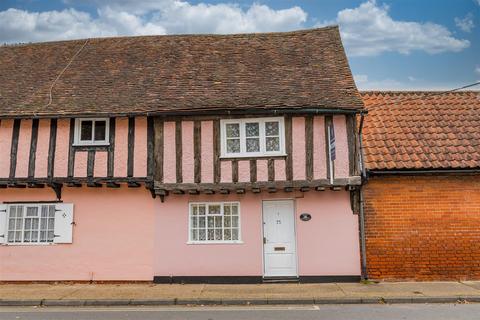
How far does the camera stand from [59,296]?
378 inches

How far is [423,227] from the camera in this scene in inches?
440

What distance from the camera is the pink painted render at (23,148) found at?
37.9ft

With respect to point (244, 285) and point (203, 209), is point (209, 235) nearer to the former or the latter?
point (203, 209)

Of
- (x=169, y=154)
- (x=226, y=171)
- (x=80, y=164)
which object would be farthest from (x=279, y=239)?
(x=80, y=164)

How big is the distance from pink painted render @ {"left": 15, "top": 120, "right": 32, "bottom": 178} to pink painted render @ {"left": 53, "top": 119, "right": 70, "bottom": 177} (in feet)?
2.75

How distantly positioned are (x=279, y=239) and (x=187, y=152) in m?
3.47

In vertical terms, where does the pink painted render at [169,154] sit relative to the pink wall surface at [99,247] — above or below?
above

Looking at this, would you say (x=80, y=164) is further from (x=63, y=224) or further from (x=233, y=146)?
(x=233, y=146)

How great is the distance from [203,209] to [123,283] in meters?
2.92

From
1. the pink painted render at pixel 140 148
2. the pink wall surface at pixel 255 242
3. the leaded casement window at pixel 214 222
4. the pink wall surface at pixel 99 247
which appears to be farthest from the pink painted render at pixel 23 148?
the leaded casement window at pixel 214 222

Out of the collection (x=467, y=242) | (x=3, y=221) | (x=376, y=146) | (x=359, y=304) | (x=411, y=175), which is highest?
(x=376, y=146)

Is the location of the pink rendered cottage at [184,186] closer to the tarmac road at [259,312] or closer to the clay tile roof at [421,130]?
the clay tile roof at [421,130]

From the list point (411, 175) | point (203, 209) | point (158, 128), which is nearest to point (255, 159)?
point (203, 209)

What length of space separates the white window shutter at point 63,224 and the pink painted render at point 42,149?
1.08m
